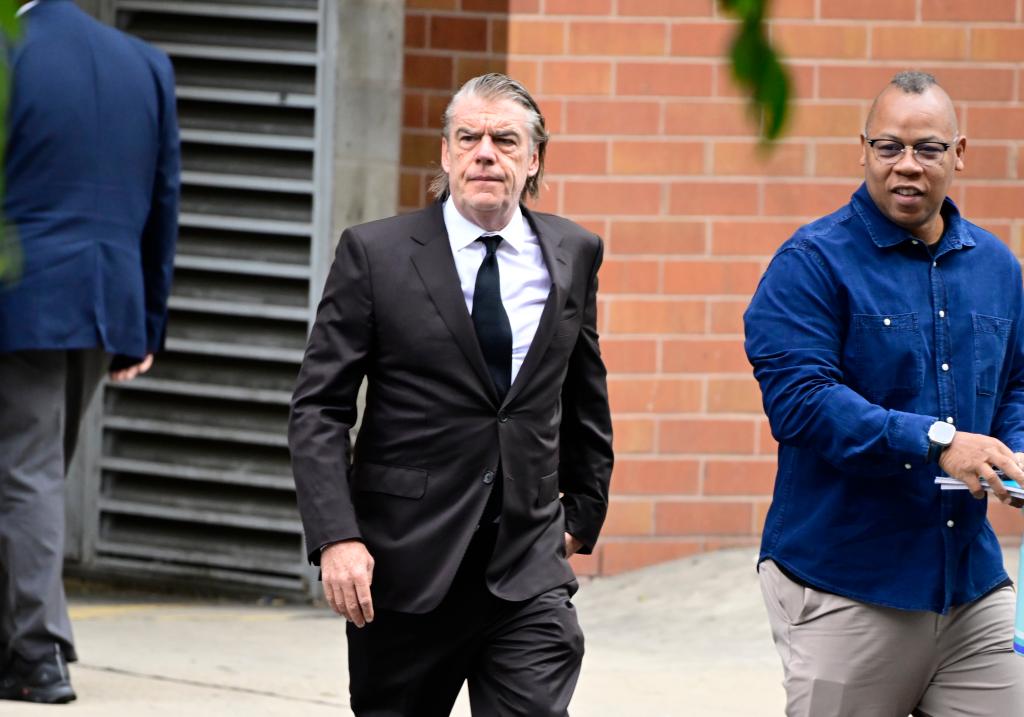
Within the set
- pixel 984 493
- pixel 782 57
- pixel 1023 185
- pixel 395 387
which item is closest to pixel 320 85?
pixel 1023 185

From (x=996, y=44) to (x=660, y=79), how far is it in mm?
1350

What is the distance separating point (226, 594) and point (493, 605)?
13.7 ft

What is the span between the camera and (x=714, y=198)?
302 inches

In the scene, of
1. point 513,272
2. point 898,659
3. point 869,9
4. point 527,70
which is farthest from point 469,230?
point 869,9

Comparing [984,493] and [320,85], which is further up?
[320,85]

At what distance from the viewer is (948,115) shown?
13.1ft

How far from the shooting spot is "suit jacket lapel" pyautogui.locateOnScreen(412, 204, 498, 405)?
13.2 feet

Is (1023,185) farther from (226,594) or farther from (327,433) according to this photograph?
(327,433)

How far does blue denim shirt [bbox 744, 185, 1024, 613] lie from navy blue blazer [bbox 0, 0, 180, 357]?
2249 millimetres

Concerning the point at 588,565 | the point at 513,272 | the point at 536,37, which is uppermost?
the point at 536,37

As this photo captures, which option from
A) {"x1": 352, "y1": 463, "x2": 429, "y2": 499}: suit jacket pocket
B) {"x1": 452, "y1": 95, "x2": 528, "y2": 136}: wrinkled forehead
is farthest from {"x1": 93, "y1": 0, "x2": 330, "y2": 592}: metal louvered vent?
{"x1": 352, "y1": 463, "x2": 429, "y2": 499}: suit jacket pocket

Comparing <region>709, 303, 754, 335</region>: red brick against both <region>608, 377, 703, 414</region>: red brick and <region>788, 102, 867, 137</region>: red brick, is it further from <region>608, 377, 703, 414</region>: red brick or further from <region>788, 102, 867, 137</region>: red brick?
<region>788, 102, 867, 137</region>: red brick

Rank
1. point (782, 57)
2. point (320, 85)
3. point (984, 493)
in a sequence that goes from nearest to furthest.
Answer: point (782, 57)
point (984, 493)
point (320, 85)

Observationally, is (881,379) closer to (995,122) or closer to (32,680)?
(32,680)
